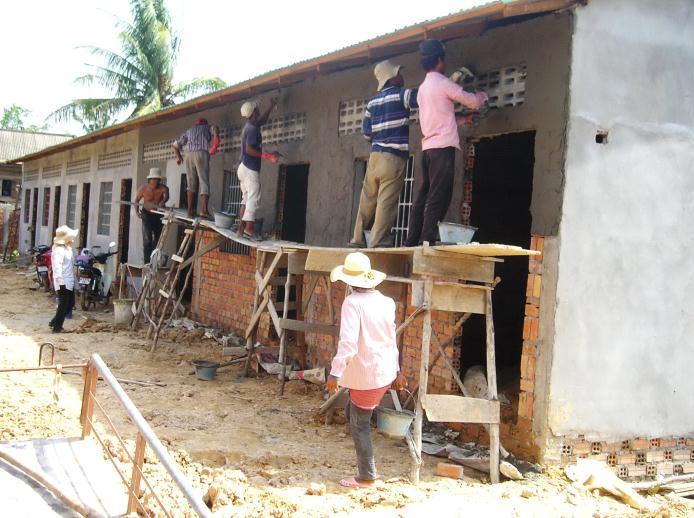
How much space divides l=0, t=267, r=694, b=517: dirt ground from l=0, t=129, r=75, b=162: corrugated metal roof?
123ft

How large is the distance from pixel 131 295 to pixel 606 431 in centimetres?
1105

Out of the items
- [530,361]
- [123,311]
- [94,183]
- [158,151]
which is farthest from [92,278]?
[530,361]

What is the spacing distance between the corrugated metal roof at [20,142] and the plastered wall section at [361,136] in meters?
34.2

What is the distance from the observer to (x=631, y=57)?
6.35 meters

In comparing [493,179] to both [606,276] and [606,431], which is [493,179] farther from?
[606,431]

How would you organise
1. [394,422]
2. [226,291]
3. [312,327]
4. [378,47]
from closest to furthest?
[394,422] < [378,47] < [312,327] < [226,291]

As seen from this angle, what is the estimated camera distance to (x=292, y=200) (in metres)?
10.7

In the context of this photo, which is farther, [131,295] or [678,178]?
[131,295]

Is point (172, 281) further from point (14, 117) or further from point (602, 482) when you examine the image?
point (14, 117)

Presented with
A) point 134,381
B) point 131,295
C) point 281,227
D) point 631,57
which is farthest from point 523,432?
point 131,295

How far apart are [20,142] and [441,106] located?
44.4m

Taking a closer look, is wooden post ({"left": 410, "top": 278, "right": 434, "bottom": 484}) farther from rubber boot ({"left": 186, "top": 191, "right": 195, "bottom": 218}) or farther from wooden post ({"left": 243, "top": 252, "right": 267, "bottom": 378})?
rubber boot ({"left": 186, "top": 191, "right": 195, "bottom": 218})

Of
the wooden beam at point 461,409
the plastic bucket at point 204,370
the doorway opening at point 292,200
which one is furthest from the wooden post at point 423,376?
the doorway opening at point 292,200

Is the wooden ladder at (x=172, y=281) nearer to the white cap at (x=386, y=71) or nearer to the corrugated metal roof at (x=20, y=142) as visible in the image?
the white cap at (x=386, y=71)
